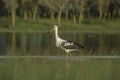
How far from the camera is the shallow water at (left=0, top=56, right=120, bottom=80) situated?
13.7 meters

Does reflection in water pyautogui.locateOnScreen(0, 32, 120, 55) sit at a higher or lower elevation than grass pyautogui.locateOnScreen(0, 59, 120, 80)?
lower

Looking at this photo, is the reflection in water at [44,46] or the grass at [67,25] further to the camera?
the grass at [67,25]

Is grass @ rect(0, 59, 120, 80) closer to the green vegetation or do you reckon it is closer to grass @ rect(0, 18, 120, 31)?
grass @ rect(0, 18, 120, 31)

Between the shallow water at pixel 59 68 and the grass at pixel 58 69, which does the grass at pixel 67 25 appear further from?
the grass at pixel 58 69

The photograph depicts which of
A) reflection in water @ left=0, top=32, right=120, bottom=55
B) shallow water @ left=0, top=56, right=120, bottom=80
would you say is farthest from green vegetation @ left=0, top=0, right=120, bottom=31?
shallow water @ left=0, top=56, right=120, bottom=80

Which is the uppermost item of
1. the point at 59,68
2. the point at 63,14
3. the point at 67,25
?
the point at 59,68

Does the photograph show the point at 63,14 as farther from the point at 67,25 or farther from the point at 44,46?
the point at 44,46

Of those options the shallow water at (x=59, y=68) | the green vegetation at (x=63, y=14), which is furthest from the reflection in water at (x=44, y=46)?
the green vegetation at (x=63, y=14)

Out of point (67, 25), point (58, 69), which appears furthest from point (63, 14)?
point (58, 69)

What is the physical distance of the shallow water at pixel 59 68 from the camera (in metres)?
13.7

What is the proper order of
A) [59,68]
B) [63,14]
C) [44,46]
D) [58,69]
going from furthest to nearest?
[63,14] → [44,46] → [59,68] → [58,69]

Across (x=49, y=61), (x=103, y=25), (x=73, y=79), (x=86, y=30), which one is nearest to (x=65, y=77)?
(x=73, y=79)

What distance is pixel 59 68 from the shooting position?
16062 millimetres

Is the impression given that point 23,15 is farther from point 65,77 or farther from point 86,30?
point 65,77
